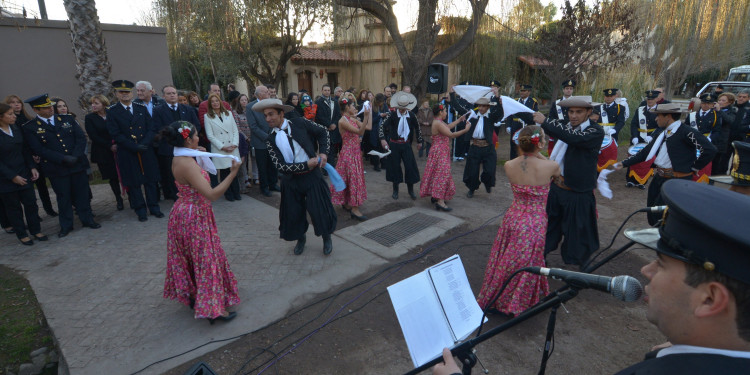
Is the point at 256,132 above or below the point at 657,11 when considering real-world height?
below

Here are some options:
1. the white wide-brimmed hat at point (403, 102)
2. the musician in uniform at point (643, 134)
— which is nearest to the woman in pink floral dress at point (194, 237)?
the white wide-brimmed hat at point (403, 102)

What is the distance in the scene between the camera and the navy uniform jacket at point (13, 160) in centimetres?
492

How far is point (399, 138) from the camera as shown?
7137 millimetres

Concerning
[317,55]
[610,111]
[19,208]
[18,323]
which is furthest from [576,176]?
[317,55]

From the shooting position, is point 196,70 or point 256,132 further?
point 196,70

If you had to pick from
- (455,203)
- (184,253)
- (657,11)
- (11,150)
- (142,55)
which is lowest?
(455,203)

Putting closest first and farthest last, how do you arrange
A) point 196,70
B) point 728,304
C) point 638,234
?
point 728,304 → point 638,234 → point 196,70

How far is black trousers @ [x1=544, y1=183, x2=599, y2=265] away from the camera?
4.20m

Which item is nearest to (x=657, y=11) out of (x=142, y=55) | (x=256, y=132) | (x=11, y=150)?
(x=256, y=132)

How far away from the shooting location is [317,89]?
23.0 metres

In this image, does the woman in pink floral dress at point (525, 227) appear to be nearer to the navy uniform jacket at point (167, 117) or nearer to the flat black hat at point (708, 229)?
the flat black hat at point (708, 229)

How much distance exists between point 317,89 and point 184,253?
2085cm

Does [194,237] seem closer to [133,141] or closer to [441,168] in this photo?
[133,141]

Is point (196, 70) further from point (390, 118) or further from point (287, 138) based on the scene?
point (287, 138)
